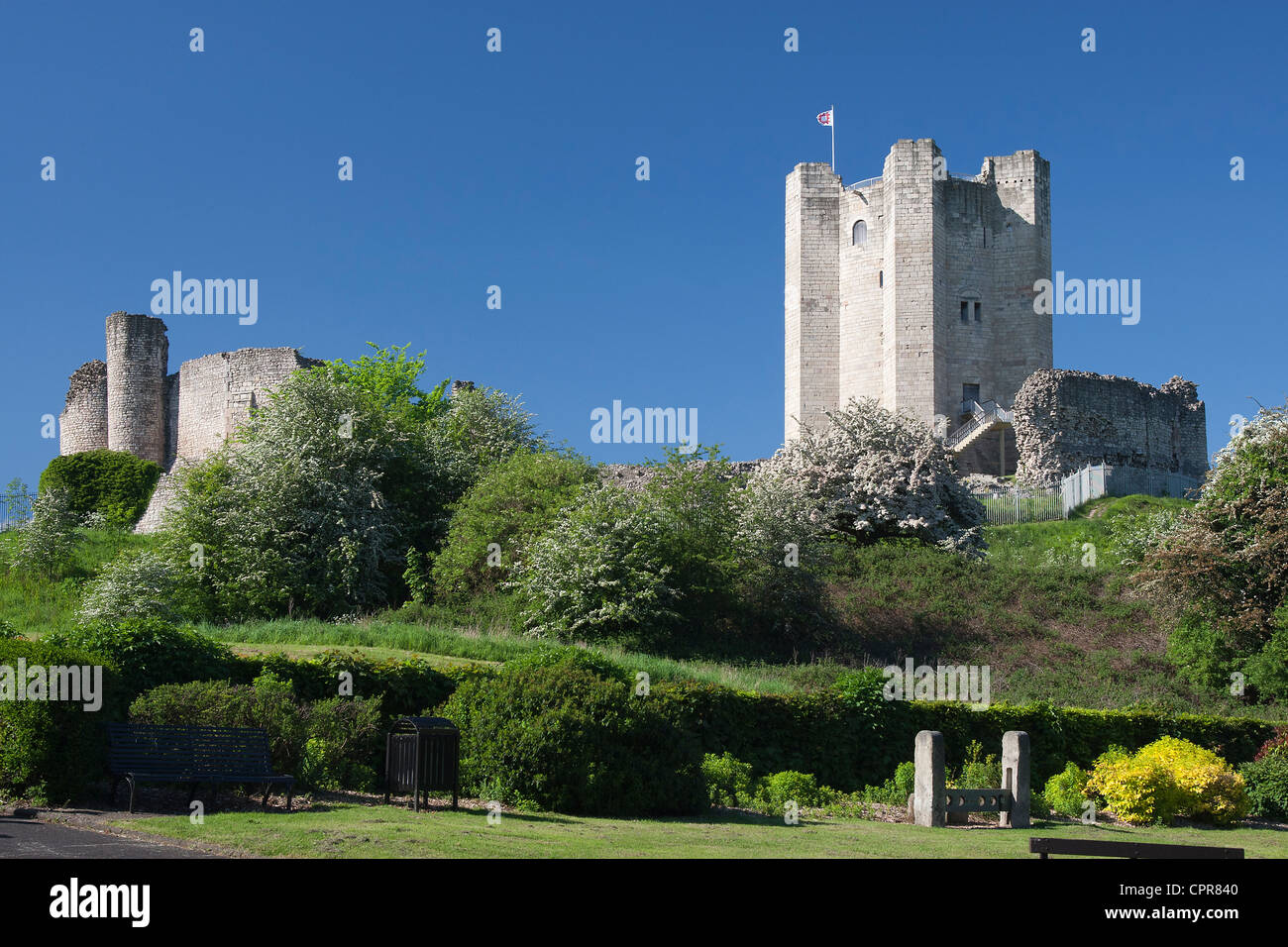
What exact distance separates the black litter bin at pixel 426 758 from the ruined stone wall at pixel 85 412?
49.8 metres

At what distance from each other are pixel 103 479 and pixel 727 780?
1723 inches

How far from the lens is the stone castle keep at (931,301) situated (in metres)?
54.4

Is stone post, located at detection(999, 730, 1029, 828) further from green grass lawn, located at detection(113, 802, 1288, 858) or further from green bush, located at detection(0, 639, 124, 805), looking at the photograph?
green bush, located at detection(0, 639, 124, 805)

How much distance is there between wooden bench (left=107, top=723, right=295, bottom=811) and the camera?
1255cm

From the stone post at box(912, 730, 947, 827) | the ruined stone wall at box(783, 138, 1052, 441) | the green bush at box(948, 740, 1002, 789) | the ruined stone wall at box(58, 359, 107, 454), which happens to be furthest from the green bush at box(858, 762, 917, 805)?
the ruined stone wall at box(58, 359, 107, 454)

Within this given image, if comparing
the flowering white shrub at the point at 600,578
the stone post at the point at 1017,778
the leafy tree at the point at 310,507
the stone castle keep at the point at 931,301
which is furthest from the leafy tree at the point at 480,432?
the stone post at the point at 1017,778

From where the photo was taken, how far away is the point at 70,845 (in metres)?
9.88

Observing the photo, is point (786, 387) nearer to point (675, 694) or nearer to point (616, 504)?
point (616, 504)

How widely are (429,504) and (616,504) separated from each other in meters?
8.01

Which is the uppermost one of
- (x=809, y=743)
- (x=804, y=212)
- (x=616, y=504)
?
(x=804, y=212)
